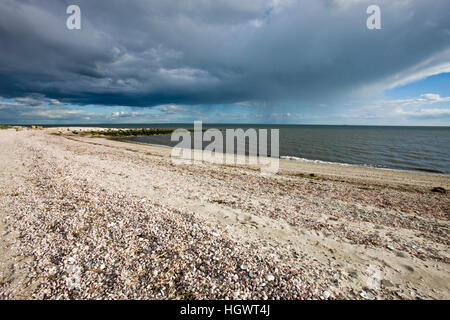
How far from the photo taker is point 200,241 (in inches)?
214

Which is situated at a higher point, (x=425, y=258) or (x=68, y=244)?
(x=68, y=244)

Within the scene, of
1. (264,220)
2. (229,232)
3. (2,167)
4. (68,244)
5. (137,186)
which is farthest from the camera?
(2,167)

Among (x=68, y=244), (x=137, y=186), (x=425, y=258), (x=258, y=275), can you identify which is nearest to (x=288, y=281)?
(x=258, y=275)

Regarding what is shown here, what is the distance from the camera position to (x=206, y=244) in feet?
17.4

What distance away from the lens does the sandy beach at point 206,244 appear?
4.03 meters

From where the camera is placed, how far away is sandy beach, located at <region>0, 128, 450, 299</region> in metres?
4.03

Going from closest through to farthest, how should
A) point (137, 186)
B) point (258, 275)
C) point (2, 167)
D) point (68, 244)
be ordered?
point (258, 275), point (68, 244), point (137, 186), point (2, 167)

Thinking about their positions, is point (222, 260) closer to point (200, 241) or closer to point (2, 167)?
point (200, 241)

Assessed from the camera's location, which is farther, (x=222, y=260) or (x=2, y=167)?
(x=2, y=167)

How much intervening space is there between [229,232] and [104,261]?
337cm
